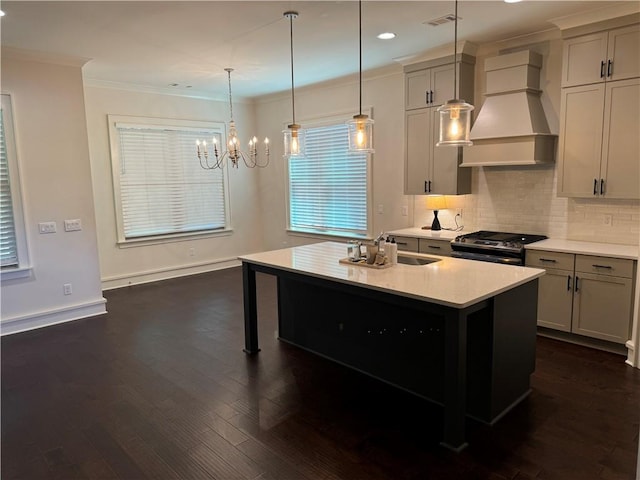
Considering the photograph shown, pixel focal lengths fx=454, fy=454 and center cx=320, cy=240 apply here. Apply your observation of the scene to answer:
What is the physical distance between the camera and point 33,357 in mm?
4102

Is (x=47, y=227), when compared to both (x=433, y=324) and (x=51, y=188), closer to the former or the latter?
(x=51, y=188)

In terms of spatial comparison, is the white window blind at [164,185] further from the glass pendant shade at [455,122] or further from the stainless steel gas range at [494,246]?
the glass pendant shade at [455,122]

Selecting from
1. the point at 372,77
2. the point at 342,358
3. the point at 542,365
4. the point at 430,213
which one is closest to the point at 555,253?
the point at 542,365

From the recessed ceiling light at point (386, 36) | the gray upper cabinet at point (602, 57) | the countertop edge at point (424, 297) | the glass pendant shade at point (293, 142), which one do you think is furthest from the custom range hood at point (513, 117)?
the glass pendant shade at point (293, 142)

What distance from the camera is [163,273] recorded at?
23.1ft

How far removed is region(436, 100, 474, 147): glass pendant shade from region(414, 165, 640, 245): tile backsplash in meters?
2.29

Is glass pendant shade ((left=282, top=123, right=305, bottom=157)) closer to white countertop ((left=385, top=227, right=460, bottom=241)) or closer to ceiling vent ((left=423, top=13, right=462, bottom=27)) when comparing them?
ceiling vent ((left=423, top=13, right=462, bottom=27))

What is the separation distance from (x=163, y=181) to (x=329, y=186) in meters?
2.54

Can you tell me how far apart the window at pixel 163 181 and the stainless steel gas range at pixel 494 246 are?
433 cm

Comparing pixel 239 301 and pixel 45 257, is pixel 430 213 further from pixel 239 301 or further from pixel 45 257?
pixel 45 257

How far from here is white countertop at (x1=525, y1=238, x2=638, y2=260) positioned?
3.75m

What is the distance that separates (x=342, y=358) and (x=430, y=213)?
258 centimetres

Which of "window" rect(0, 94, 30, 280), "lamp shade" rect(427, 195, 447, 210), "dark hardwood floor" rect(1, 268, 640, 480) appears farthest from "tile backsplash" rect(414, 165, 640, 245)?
"window" rect(0, 94, 30, 280)

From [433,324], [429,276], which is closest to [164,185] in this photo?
[429,276]
